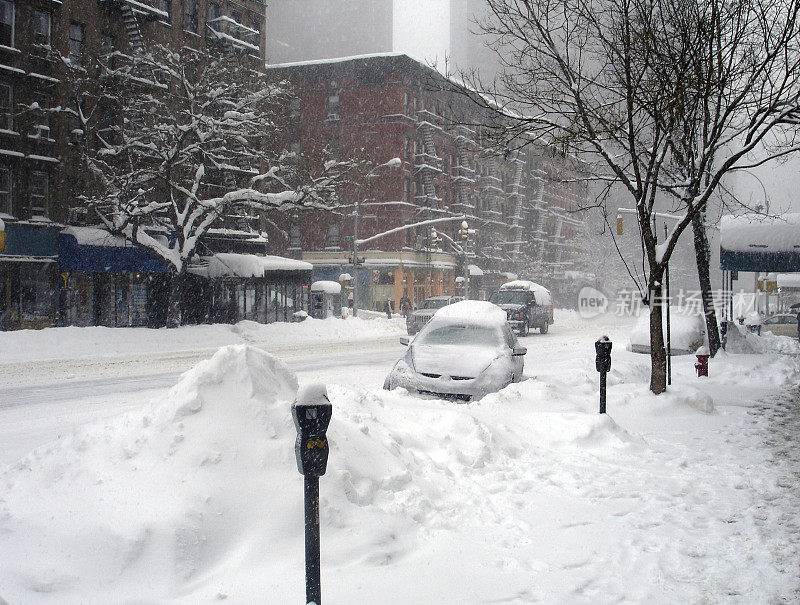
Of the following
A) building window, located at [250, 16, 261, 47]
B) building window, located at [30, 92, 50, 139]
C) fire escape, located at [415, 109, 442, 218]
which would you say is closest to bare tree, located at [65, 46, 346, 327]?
building window, located at [30, 92, 50, 139]

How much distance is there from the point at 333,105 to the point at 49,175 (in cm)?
3034

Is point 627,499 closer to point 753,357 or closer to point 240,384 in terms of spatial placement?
point 240,384

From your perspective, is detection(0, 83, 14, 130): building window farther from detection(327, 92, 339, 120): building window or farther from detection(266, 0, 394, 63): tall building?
detection(266, 0, 394, 63): tall building

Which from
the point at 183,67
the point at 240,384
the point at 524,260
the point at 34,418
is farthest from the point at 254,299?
the point at 524,260

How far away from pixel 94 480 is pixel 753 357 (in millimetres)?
18331

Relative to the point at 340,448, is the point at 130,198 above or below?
above

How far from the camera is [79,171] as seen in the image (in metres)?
27.2

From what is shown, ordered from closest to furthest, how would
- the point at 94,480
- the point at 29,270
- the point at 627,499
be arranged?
the point at 94,480 < the point at 627,499 < the point at 29,270

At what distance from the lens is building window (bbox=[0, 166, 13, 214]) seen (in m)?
28.7

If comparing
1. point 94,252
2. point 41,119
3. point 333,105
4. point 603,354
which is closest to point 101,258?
point 94,252

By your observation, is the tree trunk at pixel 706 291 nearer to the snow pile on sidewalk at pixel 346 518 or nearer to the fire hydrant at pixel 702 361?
the fire hydrant at pixel 702 361

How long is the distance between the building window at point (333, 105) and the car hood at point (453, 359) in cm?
4770

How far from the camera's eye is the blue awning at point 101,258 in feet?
97.7

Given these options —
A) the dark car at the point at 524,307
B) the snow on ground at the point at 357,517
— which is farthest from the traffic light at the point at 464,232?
the snow on ground at the point at 357,517
